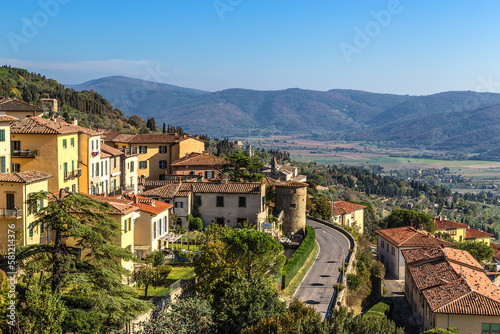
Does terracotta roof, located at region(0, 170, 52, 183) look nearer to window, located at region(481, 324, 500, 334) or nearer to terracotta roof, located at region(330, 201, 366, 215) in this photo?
window, located at region(481, 324, 500, 334)

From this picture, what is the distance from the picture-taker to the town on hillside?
21.2 meters

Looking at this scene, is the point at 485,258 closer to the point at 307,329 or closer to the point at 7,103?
the point at 307,329

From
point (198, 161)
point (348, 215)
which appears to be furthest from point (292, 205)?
point (348, 215)

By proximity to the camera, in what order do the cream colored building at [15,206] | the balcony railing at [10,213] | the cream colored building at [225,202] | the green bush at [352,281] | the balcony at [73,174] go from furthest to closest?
the cream colored building at [225,202] < the balcony at [73,174] < the green bush at [352,281] < the cream colored building at [15,206] < the balcony railing at [10,213]

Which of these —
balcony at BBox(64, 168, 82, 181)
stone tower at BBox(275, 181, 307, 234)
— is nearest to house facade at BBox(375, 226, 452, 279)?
stone tower at BBox(275, 181, 307, 234)

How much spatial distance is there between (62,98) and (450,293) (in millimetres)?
84658

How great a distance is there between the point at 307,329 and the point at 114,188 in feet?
93.8

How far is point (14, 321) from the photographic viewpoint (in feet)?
58.1

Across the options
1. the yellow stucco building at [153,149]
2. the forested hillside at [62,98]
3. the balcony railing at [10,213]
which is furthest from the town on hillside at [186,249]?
the forested hillside at [62,98]

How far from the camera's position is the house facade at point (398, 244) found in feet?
162

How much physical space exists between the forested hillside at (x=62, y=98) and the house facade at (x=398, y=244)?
48.9 metres

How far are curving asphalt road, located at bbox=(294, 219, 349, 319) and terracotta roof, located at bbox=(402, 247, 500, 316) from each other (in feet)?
18.1

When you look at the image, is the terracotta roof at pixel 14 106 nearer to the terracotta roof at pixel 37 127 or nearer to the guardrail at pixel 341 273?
the terracotta roof at pixel 37 127

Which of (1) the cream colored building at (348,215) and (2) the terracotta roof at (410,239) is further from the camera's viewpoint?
(1) the cream colored building at (348,215)
